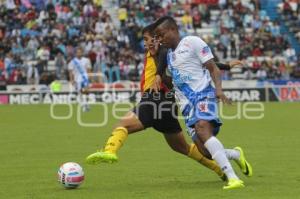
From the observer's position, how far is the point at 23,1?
44.1m

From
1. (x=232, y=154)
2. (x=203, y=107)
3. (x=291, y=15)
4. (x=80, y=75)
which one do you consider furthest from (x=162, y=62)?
(x=291, y=15)

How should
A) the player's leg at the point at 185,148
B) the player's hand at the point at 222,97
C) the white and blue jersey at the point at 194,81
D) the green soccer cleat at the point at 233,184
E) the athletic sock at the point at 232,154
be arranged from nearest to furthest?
the player's hand at the point at 222,97
the green soccer cleat at the point at 233,184
the white and blue jersey at the point at 194,81
the athletic sock at the point at 232,154
the player's leg at the point at 185,148

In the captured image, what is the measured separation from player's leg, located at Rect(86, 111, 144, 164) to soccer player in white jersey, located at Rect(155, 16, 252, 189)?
75 cm

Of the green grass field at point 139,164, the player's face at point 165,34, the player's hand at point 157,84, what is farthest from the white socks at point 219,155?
the player's face at point 165,34

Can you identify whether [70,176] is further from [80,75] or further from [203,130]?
[80,75]

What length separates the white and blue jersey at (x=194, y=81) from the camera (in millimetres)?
10141

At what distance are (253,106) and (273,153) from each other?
19.2 meters

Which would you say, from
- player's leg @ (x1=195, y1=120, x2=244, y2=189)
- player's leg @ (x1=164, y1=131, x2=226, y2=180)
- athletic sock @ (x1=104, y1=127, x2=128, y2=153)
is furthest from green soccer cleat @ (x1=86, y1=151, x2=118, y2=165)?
player's leg @ (x1=164, y1=131, x2=226, y2=180)

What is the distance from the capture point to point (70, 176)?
10258 millimetres

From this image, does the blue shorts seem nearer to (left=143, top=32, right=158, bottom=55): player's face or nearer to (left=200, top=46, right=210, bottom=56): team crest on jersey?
(left=200, top=46, right=210, bottom=56): team crest on jersey

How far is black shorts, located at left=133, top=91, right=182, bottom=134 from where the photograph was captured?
1099cm

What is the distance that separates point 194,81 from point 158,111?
3.21ft

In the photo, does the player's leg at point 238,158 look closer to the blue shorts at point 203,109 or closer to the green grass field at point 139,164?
the green grass field at point 139,164

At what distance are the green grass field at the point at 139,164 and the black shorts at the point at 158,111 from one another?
0.75 m
